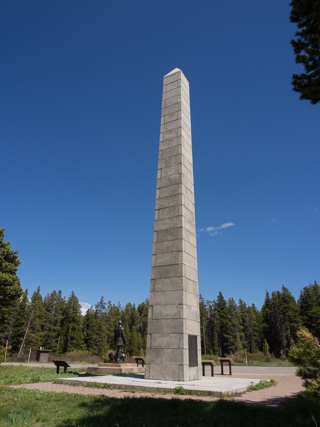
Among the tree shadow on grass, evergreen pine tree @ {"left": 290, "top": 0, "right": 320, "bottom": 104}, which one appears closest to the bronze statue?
the tree shadow on grass

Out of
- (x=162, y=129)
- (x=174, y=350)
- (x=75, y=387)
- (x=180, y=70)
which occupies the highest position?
(x=180, y=70)

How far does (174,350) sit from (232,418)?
5.68m

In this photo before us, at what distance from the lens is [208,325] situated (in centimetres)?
8112

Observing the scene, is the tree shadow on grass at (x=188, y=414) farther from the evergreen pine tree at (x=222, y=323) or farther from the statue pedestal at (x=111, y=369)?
the evergreen pine tree at (x=222, y=323)

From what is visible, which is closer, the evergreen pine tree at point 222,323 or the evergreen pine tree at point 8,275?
the evergreen pine tree at point 8,275

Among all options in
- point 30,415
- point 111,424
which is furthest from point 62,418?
point 111,424

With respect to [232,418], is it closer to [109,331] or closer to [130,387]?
[130,387]

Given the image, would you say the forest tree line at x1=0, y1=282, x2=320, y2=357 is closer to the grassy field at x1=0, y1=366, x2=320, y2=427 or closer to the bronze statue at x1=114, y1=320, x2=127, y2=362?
the bronze statue at x1=114, y1=320, x2=127, y2=362

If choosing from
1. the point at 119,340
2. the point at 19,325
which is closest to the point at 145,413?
the point at 119,340

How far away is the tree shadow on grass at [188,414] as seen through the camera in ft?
16.6

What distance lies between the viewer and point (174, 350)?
10844 millimetres

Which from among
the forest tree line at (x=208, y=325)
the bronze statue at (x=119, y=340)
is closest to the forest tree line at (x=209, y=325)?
the forest tree line at (x=208, y=325)

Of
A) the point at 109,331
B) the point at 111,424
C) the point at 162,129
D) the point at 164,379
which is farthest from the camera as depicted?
the point at 109,331

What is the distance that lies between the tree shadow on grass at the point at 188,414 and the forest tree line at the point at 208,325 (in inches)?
1864
